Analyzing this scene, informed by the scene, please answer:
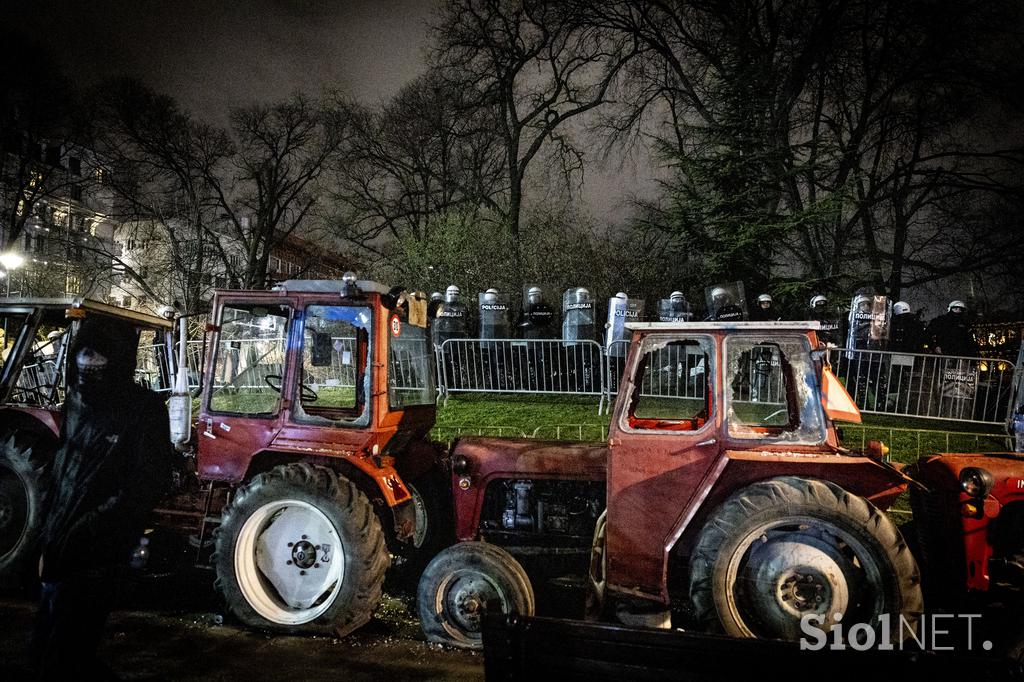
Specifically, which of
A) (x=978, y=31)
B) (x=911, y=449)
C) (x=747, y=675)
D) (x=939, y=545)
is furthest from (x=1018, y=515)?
(x=978, y=31)

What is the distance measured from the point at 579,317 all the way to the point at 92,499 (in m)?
9.31

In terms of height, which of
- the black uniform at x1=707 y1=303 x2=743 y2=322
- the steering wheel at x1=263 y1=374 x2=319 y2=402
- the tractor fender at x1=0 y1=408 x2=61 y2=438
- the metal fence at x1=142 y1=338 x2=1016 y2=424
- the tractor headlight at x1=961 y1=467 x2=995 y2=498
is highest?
the black uniform at x1=707 y1=303 x2=743 y2=322

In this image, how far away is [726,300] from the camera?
37.5ft

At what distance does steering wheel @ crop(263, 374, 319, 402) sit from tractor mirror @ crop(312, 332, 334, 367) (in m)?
0.23

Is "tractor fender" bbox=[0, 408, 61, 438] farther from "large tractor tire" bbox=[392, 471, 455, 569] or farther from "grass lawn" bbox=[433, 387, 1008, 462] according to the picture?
Answer: "grass lawn" bbox=[433, 387, 1008, 462]

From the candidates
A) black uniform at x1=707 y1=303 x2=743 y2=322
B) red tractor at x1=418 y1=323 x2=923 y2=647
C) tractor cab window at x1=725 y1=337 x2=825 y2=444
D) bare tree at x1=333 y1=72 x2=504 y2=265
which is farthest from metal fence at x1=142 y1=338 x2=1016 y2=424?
bare tree at x1=333 y1=72 x2=504 y2=265

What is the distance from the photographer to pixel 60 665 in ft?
10.7

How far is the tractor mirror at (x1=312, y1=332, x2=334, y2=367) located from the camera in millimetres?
5008

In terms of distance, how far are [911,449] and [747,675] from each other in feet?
24.4

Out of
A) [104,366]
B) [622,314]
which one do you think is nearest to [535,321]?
[622,314]

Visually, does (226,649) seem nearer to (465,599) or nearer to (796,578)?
(465,599)

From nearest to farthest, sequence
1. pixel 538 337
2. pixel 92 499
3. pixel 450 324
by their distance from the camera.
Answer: pixel 92 499
pixel 450 324
pixel 538 337

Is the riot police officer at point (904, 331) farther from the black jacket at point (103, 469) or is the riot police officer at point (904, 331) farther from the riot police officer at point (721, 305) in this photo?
the black jacket at point (103, 469)

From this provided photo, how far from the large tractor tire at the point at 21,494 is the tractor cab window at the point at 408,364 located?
9.72 ft
